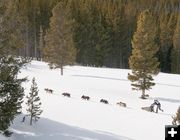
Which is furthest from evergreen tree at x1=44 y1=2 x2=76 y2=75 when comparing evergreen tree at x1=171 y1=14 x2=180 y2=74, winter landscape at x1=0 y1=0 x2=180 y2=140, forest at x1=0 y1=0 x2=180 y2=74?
evergreen tree at x1=171 y1=14 x2=180 y2=74

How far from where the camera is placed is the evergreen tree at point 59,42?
6331cm

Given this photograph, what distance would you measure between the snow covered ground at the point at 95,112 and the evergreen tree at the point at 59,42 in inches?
176

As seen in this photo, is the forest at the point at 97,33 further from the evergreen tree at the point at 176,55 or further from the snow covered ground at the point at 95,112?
the snow covered ground at the point at 95,112

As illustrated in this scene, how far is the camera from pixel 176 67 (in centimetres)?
9838

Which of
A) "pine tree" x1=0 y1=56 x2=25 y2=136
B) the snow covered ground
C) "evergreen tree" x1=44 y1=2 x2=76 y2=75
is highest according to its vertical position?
"evergreen tree" x1=44 y1=2 x2=76 y2=75

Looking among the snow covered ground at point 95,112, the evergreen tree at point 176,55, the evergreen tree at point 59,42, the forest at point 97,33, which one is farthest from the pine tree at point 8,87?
the evergreen tree at point 176,55

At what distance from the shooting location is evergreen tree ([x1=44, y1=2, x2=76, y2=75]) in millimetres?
63312

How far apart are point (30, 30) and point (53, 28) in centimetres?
3667

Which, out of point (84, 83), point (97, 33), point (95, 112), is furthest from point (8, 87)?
point (97, 33)

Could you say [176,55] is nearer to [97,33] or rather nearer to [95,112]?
[97,33]

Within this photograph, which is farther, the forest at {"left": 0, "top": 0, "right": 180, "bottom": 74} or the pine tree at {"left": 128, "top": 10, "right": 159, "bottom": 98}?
the forest at {"left": 0, "top": 0, "right": 180, "bottom": 74}

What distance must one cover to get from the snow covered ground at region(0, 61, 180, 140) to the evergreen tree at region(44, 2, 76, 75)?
4465 mm

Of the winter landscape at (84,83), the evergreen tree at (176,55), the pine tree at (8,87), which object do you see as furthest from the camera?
the evergreen tree at (176,55)

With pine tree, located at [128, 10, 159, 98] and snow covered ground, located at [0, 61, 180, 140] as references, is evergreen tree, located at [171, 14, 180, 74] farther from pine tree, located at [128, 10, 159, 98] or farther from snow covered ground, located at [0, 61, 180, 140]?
pine tree, located at [128, 10, 159, 98]
